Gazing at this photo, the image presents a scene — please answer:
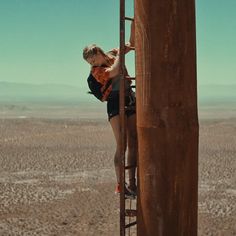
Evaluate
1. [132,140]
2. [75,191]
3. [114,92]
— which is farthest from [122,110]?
[75,191]

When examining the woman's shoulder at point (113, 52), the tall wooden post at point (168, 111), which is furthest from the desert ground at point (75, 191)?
the tall wooden post at point (168, 111)

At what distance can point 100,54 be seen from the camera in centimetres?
463

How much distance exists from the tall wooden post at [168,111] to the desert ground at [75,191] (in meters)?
6.72

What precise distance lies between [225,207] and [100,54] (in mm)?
8686

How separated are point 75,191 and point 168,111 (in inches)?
430

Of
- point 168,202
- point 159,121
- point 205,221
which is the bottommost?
point 205,221

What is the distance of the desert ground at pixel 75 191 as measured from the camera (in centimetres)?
1070

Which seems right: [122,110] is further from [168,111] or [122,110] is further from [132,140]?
[168,111]

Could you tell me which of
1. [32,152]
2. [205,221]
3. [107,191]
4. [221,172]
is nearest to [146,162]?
[205,221]

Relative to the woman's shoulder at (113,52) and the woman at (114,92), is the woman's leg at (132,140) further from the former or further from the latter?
the woman's shoulder at (113,52)

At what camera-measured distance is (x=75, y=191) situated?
1398 centimetres

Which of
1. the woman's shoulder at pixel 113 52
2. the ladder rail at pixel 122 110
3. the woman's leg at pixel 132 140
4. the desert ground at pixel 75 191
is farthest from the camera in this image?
the desert ground at pixel 75 191

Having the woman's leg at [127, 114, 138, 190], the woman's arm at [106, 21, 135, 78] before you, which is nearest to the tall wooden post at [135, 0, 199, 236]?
the woman's arm at [106, 21, 135, 78]

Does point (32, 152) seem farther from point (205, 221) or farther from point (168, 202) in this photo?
point (168, 202)
